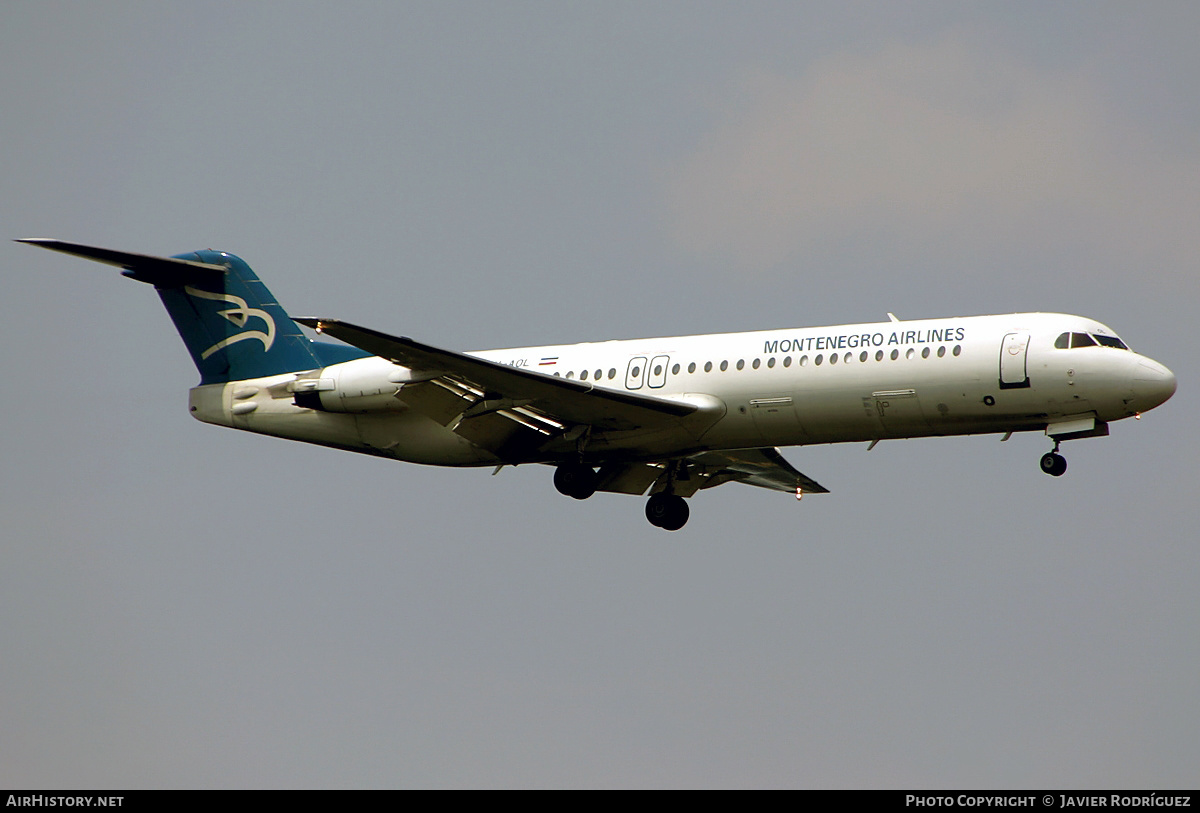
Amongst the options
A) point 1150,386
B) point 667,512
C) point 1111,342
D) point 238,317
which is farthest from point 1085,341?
point 238,317

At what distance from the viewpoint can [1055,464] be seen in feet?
83.4

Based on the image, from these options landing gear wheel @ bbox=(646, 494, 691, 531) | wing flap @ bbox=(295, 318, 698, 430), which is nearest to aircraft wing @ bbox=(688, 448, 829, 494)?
landing gear wheel @ bbox=(646, 494, 691, 531)

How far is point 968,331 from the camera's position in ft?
83.5

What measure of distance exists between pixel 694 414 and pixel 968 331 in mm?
4841

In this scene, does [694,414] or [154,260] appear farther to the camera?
[154,260]

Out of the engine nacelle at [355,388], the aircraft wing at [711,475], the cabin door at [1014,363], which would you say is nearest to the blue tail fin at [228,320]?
the engine nacelle at [355,388]

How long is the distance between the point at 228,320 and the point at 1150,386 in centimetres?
1738

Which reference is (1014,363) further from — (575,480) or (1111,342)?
(575,480)

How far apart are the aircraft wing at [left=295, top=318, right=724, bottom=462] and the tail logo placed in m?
4.36

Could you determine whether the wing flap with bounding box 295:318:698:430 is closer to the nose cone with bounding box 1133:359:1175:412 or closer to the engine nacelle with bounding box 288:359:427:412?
the engine nacelle with bounding box 288:359:427:412
